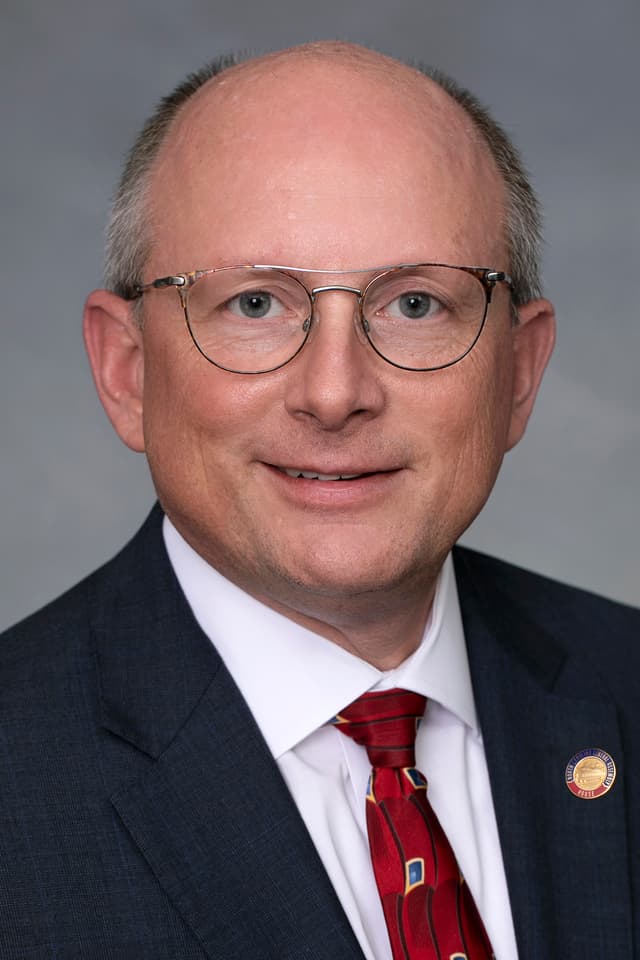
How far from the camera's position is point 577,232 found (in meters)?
5.34

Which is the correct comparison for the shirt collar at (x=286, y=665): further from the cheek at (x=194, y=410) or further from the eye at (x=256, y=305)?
the eye at (x=256, y=305)

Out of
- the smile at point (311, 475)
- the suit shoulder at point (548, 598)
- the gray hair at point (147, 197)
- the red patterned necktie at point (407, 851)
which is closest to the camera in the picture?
the red patterned necktie at point (407, 851)

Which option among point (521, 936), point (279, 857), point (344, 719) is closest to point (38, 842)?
point (279, 857)

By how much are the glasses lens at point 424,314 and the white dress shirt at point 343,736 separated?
653 mm

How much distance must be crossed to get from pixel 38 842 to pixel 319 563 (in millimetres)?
786

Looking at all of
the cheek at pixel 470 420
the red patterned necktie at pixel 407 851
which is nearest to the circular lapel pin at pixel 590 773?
the red patterned necktie at pixel 407 851

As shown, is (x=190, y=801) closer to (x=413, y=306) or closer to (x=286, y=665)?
(x=286, y=665)

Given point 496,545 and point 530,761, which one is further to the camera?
point 496,545

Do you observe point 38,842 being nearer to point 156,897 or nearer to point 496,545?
point 156,897

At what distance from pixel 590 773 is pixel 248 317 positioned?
4.42 feet

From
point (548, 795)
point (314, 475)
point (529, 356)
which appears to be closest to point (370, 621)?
point (314, 475)

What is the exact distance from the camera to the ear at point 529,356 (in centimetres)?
344

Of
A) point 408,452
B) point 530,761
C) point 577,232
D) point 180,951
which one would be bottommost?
point 180,951

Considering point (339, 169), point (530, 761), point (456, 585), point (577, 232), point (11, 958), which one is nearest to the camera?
point (11, 958)
